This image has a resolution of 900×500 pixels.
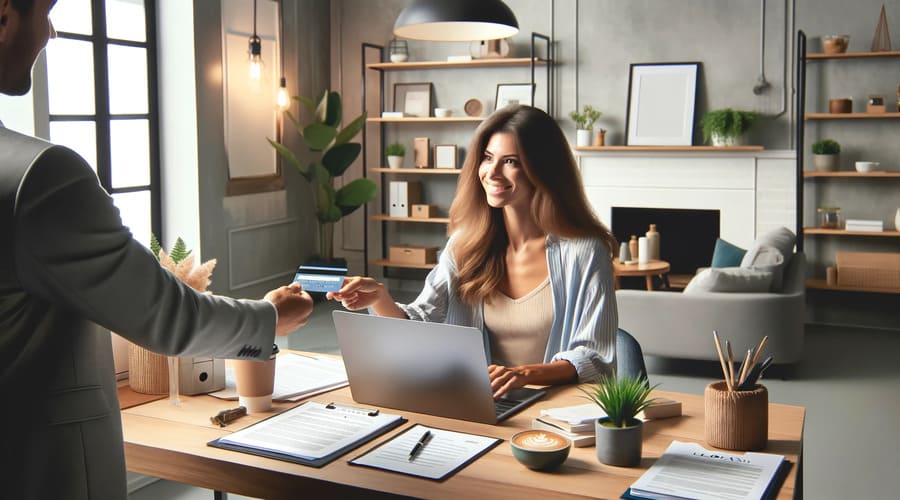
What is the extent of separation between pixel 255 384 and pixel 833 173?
18.6 feet

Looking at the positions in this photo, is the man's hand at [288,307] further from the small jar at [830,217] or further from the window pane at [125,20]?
the small jar at [830,217]

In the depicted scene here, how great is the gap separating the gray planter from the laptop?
0.92ft

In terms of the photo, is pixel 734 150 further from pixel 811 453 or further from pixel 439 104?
pixel 811 453

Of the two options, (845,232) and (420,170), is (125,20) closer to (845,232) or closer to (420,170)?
(420,170)

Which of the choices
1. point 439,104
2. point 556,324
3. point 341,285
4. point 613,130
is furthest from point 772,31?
point 341,285

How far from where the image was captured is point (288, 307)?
5.69 ft

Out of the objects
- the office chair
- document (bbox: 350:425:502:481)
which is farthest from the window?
document (bbox: 350:425:502:481)

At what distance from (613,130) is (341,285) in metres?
5.76

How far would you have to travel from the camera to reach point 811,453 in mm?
4094

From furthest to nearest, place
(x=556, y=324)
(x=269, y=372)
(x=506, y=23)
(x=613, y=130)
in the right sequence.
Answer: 1. (x=613, y=130)
2. (x=506, y=23)
3. (x=556, y=324)
4. (x=269, y=372)

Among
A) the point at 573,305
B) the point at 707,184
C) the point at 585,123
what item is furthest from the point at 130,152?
the point at 573,305

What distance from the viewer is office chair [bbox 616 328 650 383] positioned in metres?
2.49

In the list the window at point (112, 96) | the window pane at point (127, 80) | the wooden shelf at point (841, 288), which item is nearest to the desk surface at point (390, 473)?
the window at point (112, 96)

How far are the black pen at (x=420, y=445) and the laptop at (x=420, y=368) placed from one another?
13cm
